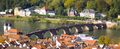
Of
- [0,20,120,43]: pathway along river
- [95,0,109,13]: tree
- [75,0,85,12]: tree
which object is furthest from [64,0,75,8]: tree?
[0,20,120,43]: pathway along river

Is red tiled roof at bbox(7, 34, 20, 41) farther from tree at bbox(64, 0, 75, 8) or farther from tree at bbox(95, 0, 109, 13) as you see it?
tree at bbox(64, 0, 75, 8)

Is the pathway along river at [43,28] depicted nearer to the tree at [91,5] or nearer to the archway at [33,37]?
the archway at [33,37]

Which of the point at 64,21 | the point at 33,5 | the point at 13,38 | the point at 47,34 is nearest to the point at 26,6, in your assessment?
the point at 33,5

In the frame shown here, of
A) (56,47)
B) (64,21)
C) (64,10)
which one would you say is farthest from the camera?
(64,10)

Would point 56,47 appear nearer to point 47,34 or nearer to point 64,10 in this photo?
point 47,34

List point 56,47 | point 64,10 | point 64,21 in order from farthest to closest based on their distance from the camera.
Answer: point 64,10 → point 64,21 → point 56,47

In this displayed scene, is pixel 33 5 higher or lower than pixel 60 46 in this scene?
lower

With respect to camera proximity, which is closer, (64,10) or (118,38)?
(118,38)

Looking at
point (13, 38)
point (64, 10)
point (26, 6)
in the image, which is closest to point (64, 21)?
point (64, 10)
